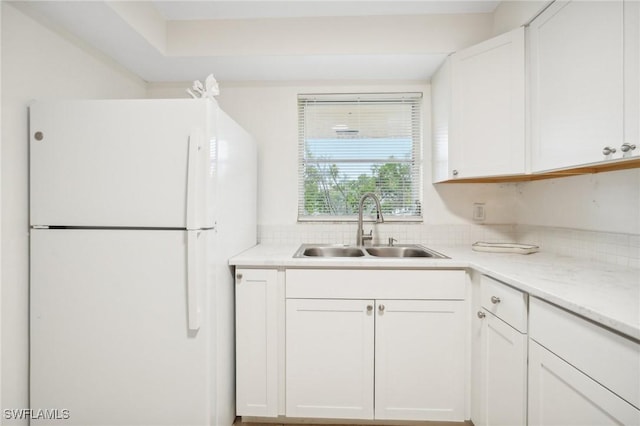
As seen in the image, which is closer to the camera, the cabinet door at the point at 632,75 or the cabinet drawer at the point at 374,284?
the cabinet door at the point at 632,75

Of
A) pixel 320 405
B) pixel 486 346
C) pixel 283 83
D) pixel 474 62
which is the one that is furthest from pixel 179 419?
pixel 474 62

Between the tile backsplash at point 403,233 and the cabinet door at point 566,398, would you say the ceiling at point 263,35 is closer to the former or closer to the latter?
the tile backsplash at point 403,233

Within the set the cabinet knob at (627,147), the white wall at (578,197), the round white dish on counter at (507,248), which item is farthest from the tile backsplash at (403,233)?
the cabinet knob at (627,147)

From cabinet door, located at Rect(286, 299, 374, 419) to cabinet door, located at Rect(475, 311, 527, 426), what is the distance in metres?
0.53

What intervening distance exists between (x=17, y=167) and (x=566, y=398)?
2.28 metres

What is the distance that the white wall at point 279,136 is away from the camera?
83.8 inches

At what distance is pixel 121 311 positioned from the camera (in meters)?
1.28

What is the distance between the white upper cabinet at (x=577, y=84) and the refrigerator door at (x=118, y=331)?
5.41ft

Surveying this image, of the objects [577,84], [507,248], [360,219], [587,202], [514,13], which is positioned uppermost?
[514,13]

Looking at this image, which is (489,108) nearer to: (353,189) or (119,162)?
(353,189)

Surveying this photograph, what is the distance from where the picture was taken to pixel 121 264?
4.17 feet

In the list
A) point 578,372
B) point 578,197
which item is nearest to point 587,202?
point 578,197

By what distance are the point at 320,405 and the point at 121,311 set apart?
1.09 m

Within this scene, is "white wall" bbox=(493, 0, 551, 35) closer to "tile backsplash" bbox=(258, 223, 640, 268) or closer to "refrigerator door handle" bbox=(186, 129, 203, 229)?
"tile backsplash" bbox=(258, 223, 640, 268)
